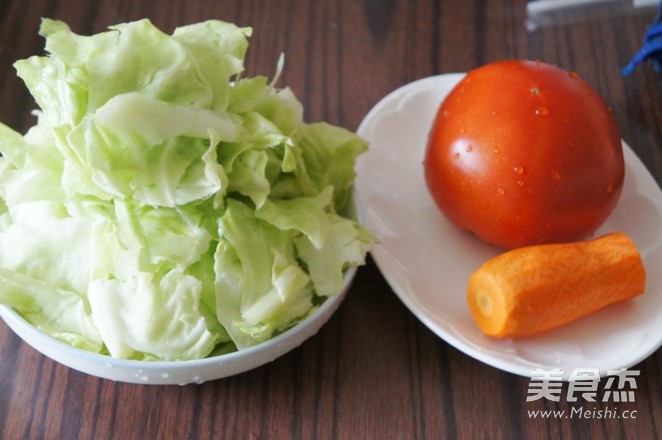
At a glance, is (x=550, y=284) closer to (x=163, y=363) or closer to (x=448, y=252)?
(x=448, y=252)

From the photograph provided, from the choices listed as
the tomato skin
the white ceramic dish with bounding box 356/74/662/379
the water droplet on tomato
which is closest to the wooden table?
the white ceramic dish with bounding box 356/74/662/379

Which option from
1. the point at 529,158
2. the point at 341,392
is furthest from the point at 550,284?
the point at 341,392

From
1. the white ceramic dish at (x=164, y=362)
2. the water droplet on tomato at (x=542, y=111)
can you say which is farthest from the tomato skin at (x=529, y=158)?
the white ceramic dish at (x=164, y=362)

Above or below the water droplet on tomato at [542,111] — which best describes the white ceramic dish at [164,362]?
below

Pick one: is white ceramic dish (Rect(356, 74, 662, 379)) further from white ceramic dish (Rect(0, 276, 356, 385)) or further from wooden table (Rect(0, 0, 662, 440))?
white ceramic dish (Rect(0, 276, 356, 385))

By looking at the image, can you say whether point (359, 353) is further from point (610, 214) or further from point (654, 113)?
point (654, 113)

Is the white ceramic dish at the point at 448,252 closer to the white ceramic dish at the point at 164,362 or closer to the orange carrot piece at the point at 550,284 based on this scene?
the orange carrot piece at the point at 550,284
